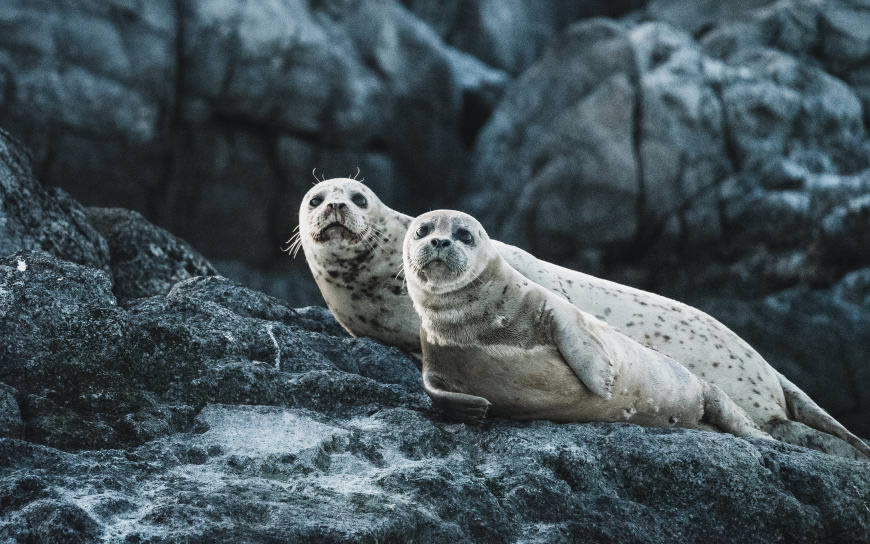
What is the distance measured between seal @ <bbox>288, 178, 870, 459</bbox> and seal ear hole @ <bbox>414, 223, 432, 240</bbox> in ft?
5.05

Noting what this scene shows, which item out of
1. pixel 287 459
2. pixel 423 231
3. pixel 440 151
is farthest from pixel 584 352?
pixel 440 151

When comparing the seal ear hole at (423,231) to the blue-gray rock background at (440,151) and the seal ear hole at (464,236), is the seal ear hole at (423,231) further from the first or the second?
the blue-gray rock background at (440,151)

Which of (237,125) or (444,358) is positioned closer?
(444,358)

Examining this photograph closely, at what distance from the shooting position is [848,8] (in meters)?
19.1

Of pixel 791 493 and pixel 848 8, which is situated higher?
pixel 848 8

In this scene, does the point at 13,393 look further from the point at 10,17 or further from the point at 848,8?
the point at 848,8

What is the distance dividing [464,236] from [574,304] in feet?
5.10

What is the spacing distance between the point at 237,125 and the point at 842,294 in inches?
403

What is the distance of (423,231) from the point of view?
5105mm

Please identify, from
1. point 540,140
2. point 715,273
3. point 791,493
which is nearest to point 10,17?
point 540,140

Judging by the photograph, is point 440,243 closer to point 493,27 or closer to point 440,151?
point 440,151

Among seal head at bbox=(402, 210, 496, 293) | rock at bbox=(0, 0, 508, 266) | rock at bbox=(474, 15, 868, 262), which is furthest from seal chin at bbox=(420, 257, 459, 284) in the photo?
rock at bbox=(0, 0, 508, 266)

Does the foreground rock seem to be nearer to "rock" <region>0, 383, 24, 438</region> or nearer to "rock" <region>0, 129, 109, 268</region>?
"rock" <region>0, 383, 24, 438</region>

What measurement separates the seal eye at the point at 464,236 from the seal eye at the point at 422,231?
15cm
